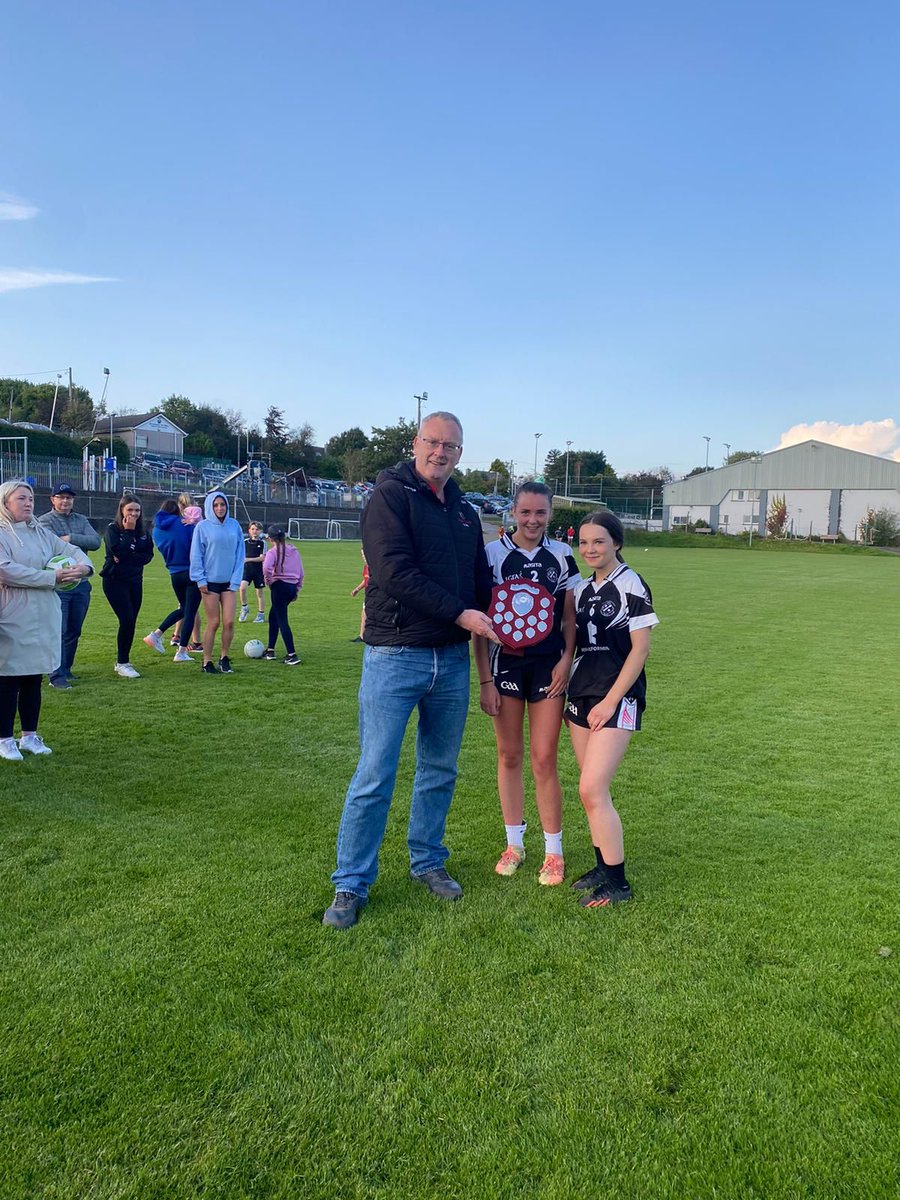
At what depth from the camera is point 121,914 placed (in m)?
3.41

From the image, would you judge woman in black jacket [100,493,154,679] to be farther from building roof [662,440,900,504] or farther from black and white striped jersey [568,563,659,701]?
building roof [662,440,900,504]

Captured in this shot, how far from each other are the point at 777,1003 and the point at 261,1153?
1.87 m

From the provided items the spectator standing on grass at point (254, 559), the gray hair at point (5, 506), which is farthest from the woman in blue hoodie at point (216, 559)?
the spectator standing on grass at point (254, 559)

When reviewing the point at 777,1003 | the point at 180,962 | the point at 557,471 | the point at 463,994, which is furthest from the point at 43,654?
the point at 557,471

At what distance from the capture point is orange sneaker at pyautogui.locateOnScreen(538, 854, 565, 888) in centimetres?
387

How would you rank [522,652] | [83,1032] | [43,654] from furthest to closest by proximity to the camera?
[43,654] < [522,652] < [83,1032]

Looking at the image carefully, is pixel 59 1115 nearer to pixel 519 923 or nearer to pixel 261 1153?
pixel 261 1153

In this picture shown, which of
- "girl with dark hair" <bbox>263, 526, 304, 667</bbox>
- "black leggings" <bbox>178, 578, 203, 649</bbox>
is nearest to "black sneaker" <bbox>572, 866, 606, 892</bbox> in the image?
"girl with dark hair" <bbox>263, 526, 304, 667</bbox>

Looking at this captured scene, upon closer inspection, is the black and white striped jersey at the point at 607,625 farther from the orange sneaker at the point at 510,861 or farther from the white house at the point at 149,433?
the white house at the point at 149,433

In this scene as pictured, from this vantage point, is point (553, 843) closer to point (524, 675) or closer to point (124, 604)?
point (524, 675)

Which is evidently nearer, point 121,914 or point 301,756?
point 121,914

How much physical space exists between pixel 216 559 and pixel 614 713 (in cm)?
592

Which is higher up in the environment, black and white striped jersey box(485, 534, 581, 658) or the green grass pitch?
black and white striped jersey box(485, 534, 581, 658)

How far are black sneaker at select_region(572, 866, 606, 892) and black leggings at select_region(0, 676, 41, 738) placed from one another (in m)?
3.95
